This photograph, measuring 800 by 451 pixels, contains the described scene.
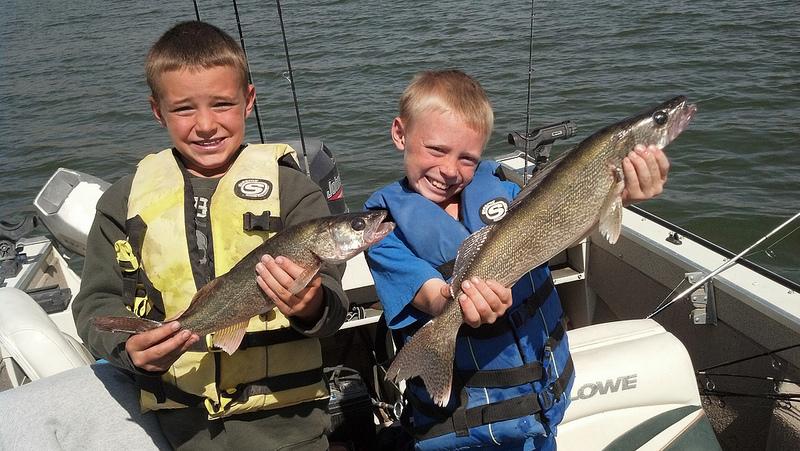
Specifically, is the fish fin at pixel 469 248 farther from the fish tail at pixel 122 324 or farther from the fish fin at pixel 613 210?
the fish tail at pixel 122 324

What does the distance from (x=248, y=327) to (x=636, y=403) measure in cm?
198

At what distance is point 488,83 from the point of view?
12148 mm

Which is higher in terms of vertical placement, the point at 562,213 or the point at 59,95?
the point at 562,213

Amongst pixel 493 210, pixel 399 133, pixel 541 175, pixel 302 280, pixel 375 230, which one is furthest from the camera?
pixel 399 133

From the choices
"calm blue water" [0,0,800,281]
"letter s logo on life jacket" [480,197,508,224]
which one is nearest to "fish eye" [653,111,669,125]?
"letter s logo on life jacket" [480,197,508,224]

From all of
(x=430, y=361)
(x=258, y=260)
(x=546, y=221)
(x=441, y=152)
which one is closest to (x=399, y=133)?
(x=441, y=152)

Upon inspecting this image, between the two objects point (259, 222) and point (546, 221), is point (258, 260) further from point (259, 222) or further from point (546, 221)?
point (546, 221)

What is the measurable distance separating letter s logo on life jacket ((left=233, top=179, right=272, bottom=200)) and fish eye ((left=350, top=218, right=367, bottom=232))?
1.76 ft

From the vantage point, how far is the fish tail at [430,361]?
2.60 meters

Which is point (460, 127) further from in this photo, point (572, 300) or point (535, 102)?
point (535, 102)

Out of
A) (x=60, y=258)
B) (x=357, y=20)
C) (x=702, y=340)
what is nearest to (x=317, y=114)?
(x=357, y=20)

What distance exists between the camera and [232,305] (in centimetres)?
255

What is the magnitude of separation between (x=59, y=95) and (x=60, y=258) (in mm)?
10575

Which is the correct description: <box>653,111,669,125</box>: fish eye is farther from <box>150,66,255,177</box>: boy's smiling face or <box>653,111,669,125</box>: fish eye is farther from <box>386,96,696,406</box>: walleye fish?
<box>150,66,255,177</box>: boy's smiling face
